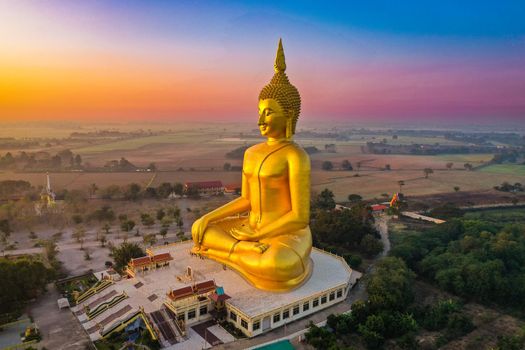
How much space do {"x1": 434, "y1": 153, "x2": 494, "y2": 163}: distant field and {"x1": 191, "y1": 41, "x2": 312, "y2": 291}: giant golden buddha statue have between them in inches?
2911

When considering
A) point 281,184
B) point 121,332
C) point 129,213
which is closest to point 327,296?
point 281,184

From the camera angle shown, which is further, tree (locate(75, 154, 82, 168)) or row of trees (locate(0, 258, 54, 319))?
tree (locate(75, 154, 82, 168))

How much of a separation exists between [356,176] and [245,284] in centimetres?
4448

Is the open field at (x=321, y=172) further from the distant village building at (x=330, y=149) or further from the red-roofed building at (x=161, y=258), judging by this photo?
the red-roofed building at (x=161, y=258)

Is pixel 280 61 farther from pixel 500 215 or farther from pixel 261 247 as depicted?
pixel 500 215

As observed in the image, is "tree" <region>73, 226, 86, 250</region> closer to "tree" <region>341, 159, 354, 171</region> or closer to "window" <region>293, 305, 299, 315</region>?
"window" <region>293, 305, 299, 315</region>

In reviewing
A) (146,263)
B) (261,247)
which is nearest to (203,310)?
(261,247)

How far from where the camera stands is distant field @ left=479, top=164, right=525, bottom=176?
6488 cm

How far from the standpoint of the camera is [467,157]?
285ft

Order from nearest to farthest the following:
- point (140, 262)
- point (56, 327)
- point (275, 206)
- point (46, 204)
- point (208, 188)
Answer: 1. point (56, 327)
2. point (275, 206)
3. point (140, 262)
4. point (46, 204)
5. point (208, 188)

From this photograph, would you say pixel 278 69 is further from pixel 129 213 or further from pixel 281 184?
pixel 129 213

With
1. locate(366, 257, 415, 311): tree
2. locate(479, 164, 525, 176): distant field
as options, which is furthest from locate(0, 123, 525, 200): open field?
locate(366, 257, 415, 311): tree

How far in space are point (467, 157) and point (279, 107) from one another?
83057mm

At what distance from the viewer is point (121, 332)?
14.4 meters
